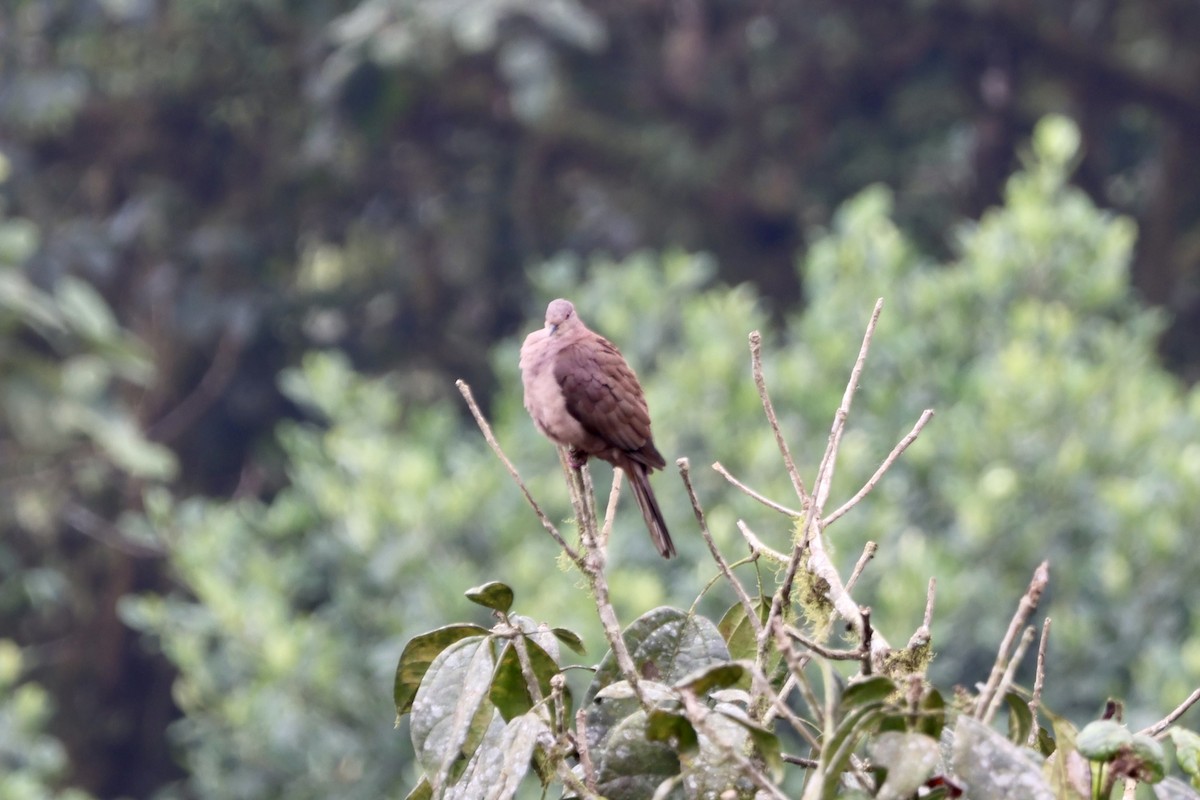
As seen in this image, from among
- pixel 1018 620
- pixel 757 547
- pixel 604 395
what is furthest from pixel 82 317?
pixel 1018 620

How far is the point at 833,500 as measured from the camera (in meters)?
4.17

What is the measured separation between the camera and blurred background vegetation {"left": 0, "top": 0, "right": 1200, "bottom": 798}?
4383mm

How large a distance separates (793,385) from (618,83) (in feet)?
9.80

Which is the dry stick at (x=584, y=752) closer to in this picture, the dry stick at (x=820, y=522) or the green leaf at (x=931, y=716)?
the dry stick at (x=820, y=522)

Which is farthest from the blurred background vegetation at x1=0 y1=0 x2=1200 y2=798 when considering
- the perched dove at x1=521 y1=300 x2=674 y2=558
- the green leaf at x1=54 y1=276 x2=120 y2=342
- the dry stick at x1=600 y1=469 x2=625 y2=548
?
the dry stick at x1=600 y1=469 x2=625 y2=548

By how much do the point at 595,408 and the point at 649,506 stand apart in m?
0.17

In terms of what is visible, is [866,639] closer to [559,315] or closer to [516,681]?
[516,681]

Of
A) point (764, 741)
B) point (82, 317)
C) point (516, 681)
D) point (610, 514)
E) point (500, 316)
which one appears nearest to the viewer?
point (764, 741)

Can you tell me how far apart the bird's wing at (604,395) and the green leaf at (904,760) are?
1134 mm

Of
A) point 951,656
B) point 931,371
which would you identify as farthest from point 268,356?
point 951,656

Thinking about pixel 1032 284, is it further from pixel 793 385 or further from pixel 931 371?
pixel 793 385

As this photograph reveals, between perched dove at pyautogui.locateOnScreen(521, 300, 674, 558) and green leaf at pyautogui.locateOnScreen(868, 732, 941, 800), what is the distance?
1.05 metres

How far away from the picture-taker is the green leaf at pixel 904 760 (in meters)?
1.08

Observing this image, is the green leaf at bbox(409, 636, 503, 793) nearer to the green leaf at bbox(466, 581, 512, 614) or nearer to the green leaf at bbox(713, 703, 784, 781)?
the green leaf at bbox(466, 581, 512, 614)
